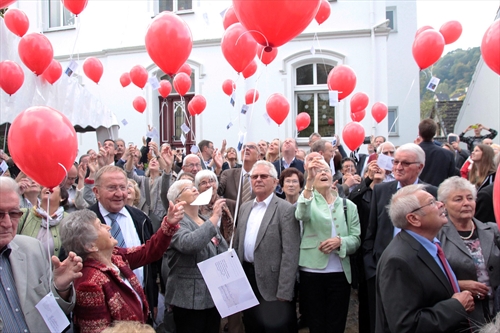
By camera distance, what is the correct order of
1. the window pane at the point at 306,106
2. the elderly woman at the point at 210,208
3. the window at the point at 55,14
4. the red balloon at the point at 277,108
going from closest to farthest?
the elderly woman at the point at 210,208, the red balloon at the point at 277,108, the window pane at the point at 306,106, the window at the point at 55,14

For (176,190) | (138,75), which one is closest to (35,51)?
(138,75)

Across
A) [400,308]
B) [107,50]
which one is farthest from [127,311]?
[107,50]

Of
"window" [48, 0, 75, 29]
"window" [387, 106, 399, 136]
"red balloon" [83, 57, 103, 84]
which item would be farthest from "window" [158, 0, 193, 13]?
"window" [387, 106, 399, 136]

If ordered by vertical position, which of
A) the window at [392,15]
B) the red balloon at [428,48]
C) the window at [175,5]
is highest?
the window at [392,15]

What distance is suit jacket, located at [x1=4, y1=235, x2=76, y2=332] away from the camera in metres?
2.39

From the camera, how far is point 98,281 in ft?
8.17

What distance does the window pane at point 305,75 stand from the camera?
517 inches

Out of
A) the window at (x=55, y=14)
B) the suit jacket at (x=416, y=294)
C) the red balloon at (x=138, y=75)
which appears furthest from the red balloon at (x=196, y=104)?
the window at (x=55, y=14)

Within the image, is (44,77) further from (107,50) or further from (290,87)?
(290,87)

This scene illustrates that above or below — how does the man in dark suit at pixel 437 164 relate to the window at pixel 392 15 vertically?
below

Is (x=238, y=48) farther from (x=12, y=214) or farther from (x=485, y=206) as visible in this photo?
(x=12, y=214)

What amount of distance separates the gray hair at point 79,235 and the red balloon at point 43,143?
0.49 m

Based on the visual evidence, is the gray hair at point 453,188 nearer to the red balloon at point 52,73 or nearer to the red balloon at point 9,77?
the red balloon at point 9,77

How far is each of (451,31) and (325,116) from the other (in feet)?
16.1
